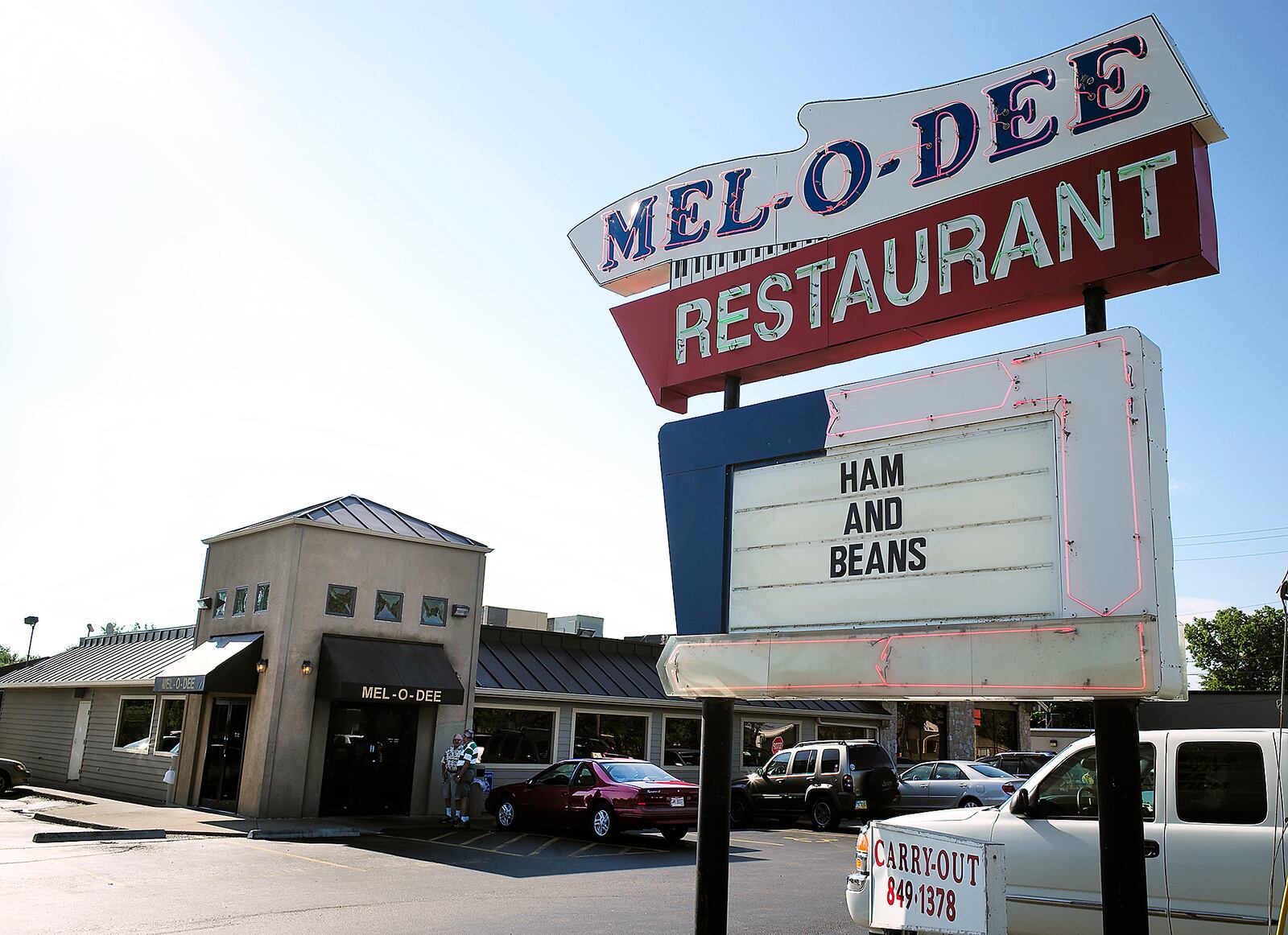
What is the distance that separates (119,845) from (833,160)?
45.9ft

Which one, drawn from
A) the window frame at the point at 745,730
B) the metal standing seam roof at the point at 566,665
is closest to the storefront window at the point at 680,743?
the metal standing seam roof at the point at 566,665

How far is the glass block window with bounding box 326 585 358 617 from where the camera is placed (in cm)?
2019

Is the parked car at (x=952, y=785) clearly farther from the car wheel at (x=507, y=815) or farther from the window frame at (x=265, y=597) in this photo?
the window frame at (x=265, y=597)

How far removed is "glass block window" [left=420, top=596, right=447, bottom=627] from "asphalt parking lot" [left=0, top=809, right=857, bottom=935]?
198 inches

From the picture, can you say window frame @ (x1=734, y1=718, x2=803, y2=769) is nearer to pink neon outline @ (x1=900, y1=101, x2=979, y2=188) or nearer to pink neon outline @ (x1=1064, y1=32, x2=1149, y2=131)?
pink neon outline @ (x1=900, y1=101, x2=979, y2=188)

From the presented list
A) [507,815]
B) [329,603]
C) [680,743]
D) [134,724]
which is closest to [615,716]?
[680,743]

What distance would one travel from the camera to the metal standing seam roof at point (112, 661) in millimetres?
24297

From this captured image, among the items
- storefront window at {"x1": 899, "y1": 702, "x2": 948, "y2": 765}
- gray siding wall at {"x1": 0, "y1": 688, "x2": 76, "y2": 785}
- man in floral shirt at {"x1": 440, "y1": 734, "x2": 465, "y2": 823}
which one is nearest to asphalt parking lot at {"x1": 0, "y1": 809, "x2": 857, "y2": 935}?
man in floral shirt at {"x1": 440, "y1": 734, "x2": 465, "y2": 823}

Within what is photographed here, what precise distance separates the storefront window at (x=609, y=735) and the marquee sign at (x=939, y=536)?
19.9 m

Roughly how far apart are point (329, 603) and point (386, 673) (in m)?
1.84

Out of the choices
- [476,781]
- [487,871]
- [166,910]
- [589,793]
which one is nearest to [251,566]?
[476,781]

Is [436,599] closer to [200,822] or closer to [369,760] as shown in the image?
[369,760]

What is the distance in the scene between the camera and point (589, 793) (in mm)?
17734

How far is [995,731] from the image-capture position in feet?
128
